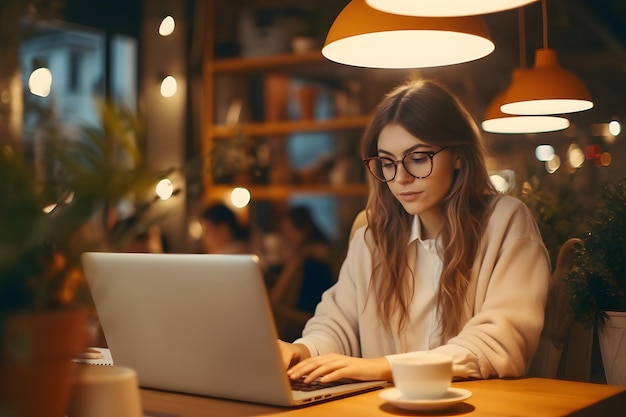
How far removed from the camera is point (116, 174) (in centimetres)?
76

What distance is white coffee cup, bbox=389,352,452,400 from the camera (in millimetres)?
1336

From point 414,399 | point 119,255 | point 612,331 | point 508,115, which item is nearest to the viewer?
point 414,399

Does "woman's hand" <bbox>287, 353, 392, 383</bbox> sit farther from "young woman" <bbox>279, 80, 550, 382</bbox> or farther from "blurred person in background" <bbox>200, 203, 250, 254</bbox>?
"blurred person in background" <bbox>200, 203, 250, 254</bbox>

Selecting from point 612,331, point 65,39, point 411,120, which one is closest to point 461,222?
point 411,120

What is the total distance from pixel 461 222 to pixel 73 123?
143 cm

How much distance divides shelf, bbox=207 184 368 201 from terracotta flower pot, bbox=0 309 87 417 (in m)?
3.84

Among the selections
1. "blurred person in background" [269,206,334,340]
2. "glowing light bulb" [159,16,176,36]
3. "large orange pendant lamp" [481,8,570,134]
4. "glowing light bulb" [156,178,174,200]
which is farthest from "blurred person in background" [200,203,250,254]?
"glowing light bulb" [156,178,174,200]

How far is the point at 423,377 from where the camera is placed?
52.7 inches

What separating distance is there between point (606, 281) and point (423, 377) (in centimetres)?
70

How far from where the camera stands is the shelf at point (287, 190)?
4.76 m

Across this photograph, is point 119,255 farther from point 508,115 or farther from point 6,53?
point 508,115

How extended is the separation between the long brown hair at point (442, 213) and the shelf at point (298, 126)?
2412 millimetres

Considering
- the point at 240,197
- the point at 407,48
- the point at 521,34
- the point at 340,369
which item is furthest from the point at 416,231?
the point at 240,197

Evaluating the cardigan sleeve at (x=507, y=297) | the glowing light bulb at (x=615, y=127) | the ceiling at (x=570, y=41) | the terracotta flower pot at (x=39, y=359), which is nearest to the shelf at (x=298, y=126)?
the ceiling at (x=570, y=41)
